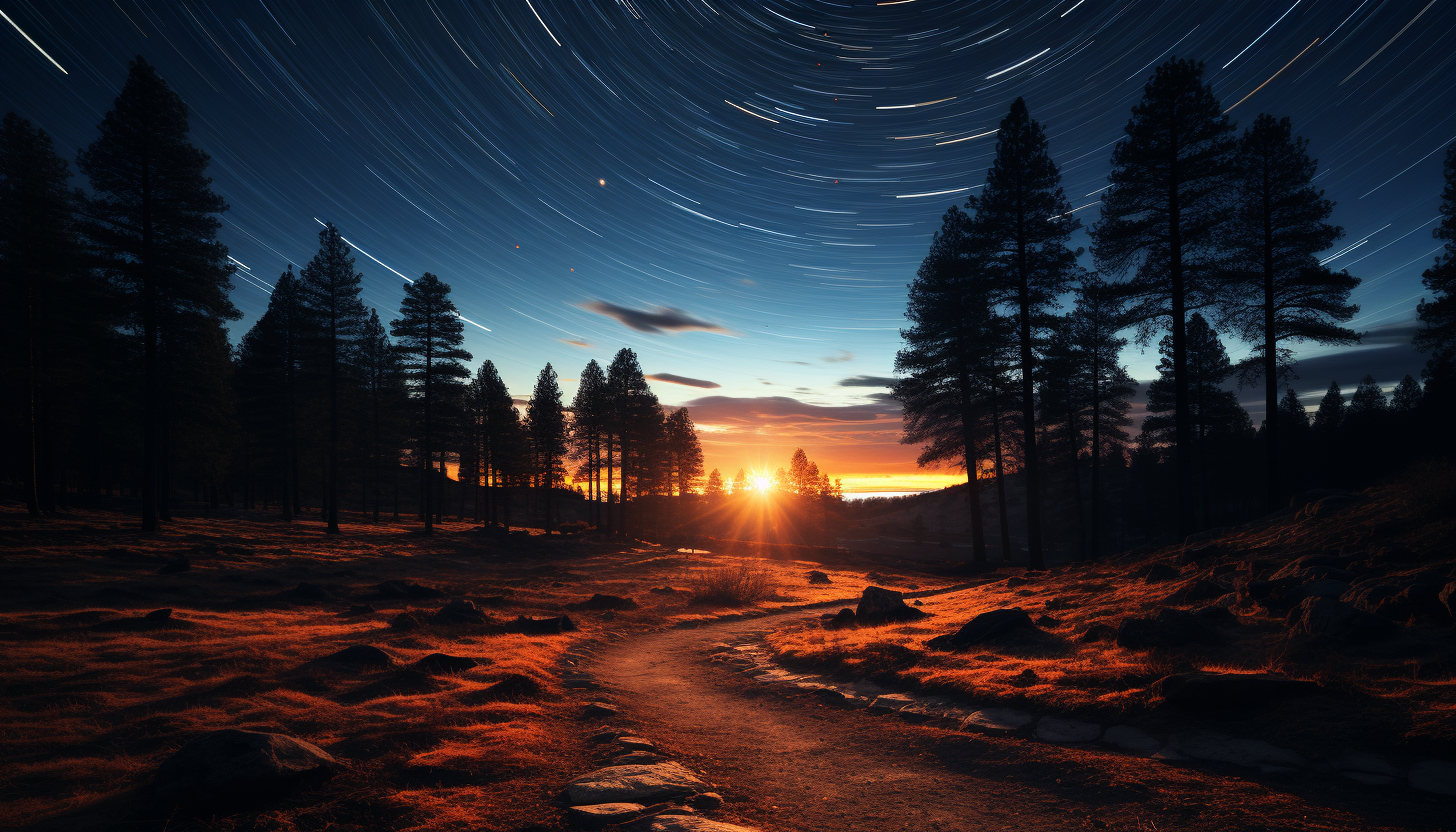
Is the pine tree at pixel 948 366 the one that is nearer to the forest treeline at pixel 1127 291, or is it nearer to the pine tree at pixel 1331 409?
the forest treeline at pixel 1127 291

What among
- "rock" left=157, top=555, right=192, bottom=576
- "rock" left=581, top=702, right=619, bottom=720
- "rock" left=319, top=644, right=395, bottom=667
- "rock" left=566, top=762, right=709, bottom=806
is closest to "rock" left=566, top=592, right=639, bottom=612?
"rock" left=319, top=644, right=395, bottom=667

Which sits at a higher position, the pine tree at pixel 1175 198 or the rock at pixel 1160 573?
the pine tree at pixel 1175 198

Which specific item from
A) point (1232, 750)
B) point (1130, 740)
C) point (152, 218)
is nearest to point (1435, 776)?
point (1232, 750)

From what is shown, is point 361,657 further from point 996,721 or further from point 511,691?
point 996,721

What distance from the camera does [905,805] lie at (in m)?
5.30

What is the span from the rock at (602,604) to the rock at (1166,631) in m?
14.7

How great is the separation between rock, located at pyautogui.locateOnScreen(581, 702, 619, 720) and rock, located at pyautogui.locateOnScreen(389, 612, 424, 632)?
7581 mm

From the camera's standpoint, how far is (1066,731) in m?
6.41

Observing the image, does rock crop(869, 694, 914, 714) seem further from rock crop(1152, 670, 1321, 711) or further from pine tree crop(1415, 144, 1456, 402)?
pine tree crop(1415, 144, 1456, 402)

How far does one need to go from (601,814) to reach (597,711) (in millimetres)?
3784

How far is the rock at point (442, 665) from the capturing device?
10086 mm

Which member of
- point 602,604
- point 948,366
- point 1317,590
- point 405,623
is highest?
point 948,366

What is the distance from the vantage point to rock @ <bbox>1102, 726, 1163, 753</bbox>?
5789 mm

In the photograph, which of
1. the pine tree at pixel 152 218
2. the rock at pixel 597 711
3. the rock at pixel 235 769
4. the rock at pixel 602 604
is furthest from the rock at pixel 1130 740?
the pine tree at pixel 152 218
